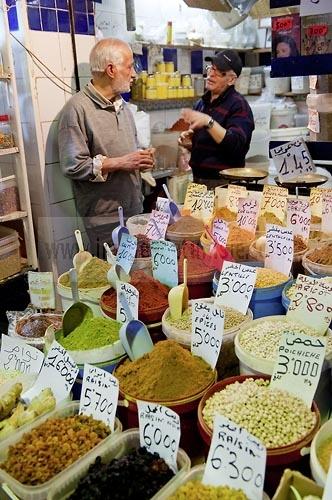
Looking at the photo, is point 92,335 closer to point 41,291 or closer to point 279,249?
point 41,291

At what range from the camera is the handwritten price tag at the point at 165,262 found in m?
1.74

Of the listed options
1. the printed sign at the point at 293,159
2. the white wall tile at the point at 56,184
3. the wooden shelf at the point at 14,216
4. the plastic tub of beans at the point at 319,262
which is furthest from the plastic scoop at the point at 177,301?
the white wall tile at the point at 56,184

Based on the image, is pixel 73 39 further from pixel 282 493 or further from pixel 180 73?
pixel 282 493

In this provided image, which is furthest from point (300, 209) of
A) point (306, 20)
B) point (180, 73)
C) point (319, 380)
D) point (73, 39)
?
point (180, 73)

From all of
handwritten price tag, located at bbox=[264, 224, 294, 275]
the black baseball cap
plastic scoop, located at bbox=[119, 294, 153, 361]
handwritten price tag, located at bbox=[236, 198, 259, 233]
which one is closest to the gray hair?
the black baseball cap

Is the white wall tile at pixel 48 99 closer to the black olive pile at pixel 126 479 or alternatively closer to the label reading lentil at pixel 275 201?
the label reading lentil at pixel 275 201

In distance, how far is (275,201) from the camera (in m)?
2.24

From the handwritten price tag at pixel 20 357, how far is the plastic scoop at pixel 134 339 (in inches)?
11.0

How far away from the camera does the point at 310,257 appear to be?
5.76 ft

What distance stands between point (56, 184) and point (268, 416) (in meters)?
2.82

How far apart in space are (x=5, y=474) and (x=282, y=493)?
59 centimetres

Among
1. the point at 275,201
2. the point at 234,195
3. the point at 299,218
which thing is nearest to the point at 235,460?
the point at 299,218

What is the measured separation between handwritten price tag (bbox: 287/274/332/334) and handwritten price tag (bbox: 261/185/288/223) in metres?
0.82

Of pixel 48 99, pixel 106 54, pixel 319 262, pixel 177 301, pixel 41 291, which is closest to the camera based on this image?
pixel 177 301
